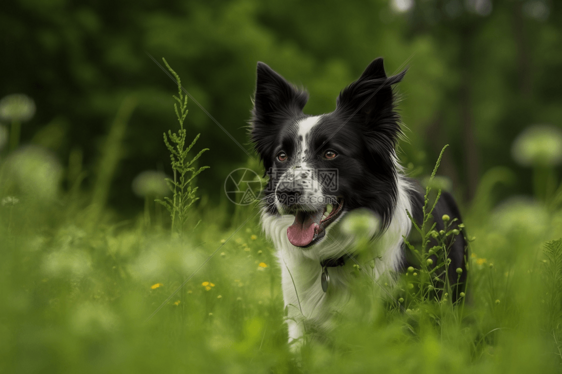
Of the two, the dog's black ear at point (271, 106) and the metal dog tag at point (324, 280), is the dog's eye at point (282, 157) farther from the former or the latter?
the metal dog tag at point (324, 280)

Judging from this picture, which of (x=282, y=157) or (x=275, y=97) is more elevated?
(x=275, y=97)

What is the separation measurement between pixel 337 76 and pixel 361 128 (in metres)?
7.21

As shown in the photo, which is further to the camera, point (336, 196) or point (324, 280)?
point (336, 196)

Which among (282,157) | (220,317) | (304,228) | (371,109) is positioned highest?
(371,109)

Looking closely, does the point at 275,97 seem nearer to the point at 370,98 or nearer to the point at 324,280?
the point at 370,98

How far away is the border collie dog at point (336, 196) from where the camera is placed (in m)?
3.14

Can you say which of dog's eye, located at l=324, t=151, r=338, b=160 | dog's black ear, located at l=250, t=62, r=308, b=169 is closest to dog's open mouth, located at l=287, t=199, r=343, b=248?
dog's eye, located at l=324, t=151, r=338, b=160

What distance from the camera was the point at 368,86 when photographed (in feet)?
11.3

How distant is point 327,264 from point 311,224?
0.29m

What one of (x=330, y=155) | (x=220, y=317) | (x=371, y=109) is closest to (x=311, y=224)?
(x=330, y=155)

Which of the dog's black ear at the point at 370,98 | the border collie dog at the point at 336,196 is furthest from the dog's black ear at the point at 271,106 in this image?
the dog's black ear at the point at 370,98

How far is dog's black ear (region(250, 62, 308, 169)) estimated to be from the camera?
3916mm

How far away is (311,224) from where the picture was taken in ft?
10.5

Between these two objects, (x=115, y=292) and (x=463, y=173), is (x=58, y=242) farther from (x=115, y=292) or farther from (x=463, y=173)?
(x=463, y=173)
